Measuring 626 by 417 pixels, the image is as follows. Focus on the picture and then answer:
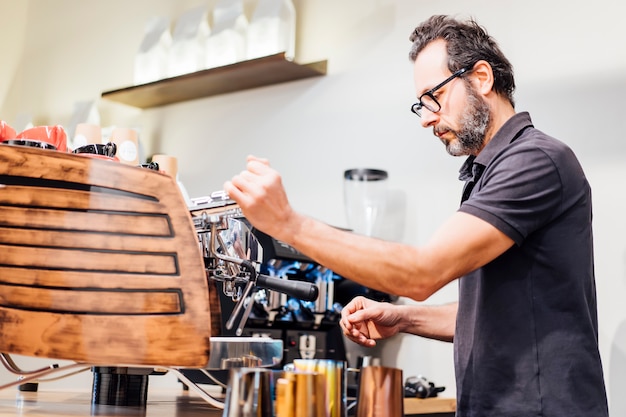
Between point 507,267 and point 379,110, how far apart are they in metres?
1.66

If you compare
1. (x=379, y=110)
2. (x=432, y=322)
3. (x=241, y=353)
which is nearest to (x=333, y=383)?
(x=241, y=353)

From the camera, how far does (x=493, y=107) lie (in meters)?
1.57

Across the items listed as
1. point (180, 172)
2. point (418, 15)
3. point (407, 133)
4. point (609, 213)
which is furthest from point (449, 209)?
point (180, 172)

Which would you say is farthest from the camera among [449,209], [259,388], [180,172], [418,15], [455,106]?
[180,172]

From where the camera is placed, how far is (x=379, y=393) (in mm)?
917

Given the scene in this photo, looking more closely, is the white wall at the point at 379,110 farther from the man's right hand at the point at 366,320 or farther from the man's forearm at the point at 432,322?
the man's right hand at the point at 366,320

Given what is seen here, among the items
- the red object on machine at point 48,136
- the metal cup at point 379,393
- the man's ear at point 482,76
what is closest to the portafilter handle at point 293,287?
the metal cup at point 379,393

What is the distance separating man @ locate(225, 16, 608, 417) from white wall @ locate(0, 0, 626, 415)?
995 millimetres

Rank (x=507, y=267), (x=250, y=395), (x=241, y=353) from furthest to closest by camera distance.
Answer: (x=507, y=267)
(x=241, y=353)
(x=250, y=395)

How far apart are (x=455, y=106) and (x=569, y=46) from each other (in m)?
1.09

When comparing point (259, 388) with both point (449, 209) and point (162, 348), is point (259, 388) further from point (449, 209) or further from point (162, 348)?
point (449, 209)

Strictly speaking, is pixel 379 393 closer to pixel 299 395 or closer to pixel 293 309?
pixel 299 395

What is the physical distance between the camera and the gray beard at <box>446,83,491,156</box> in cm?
154

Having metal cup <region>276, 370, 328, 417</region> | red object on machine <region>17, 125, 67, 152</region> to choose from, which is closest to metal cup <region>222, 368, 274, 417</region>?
metal cup <region>276, 370, 328, 417</region>
